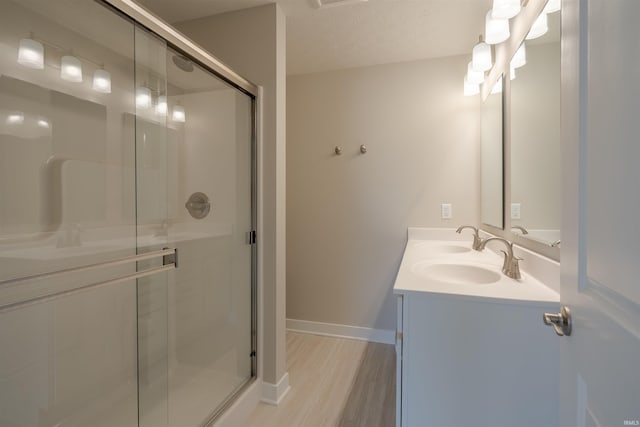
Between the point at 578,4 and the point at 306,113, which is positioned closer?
the point at 578,4

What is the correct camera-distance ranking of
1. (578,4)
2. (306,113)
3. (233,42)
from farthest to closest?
(306,113), (233,42), (578,4)

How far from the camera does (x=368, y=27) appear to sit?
1.89 meters

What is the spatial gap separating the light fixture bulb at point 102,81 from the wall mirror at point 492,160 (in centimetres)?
213

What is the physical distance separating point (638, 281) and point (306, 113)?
247 centimetres

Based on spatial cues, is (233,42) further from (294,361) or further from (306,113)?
(294,361)

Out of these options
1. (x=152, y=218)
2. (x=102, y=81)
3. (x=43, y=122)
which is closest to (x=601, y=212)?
(x=152, y=218)

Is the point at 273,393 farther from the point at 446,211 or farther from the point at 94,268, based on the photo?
the point at 446,211

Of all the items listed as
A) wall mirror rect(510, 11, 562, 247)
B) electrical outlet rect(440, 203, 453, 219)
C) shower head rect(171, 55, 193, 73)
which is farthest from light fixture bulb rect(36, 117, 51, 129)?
electrical outlet rect(440, 203, 453, 219)

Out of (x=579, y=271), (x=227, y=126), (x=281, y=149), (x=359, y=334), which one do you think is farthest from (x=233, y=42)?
(x=359, y=334)

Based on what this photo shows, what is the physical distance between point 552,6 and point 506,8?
0.27m

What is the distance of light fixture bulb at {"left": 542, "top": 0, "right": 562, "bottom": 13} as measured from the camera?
1.06 metres

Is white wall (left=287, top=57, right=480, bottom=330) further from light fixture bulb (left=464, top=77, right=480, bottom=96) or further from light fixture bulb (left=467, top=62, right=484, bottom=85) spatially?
light fixture bulb (left=467, top=62, right=484, bottom=85)

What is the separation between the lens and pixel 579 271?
0.57 m

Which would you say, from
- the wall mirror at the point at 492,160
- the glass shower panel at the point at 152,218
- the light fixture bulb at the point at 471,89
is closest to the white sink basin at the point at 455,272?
the wall mirror at the point at 492,160
